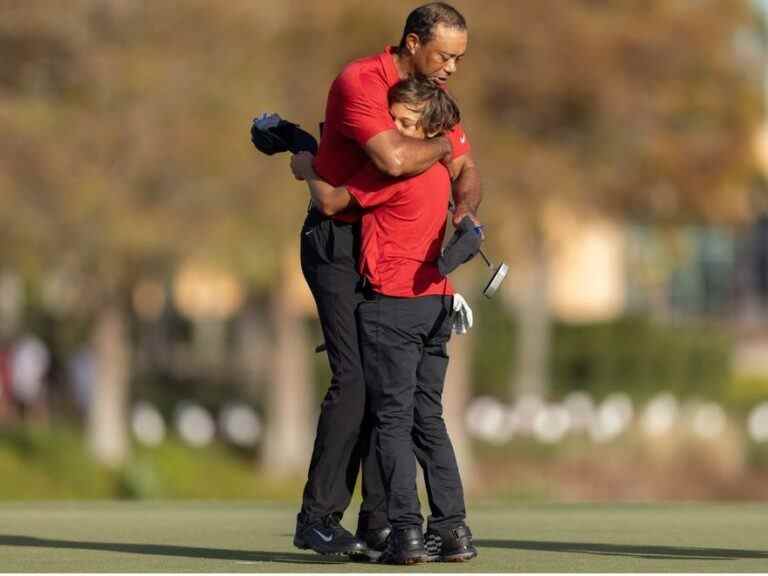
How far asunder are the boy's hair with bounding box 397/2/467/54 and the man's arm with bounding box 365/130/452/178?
0.34 meters

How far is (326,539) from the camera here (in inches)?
399

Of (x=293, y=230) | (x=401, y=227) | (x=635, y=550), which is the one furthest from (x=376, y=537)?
(x=293, y=230)

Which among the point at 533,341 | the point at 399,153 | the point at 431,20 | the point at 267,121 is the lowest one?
the point at 533,341

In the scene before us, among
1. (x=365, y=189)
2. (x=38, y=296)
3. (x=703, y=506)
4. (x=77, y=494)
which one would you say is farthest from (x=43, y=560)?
(x=38, y=296)

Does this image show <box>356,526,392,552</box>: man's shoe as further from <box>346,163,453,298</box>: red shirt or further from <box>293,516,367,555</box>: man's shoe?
<box>346,163,453,298</box>: red shirt

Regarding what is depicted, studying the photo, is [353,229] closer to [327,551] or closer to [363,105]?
[363,105]

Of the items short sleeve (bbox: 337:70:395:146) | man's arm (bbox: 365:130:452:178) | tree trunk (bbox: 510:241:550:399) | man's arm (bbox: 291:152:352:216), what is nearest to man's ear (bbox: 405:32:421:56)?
short sleeve (bbox: 337:70:395:146)

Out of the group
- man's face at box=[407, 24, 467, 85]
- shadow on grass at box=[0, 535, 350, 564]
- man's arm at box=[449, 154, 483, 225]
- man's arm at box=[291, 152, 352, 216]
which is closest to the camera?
man's face at box=[407, 24, 467, 85]

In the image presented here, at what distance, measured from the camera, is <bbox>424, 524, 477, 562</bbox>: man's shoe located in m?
9.96

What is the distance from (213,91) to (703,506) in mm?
16573

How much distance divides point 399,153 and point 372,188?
0.68ft

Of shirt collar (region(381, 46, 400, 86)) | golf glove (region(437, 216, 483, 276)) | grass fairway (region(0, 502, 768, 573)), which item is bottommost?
grass fairway (region(0, 502, 768, 573))

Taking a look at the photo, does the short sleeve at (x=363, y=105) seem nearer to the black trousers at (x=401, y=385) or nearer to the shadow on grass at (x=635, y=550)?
the black trousers at (x=401, y=385)

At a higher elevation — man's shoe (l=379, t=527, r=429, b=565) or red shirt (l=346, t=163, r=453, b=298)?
red shirt (l=346, t=163, r=453, b=298)
